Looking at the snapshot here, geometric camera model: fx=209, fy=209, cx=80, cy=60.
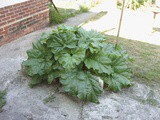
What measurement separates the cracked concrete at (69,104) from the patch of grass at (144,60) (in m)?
0.21

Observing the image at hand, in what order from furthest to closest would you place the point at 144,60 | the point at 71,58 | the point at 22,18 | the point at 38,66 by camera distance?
1. the point at 22,18
2. the point at 144,60
3. the point at 38,66
4. the point at 71,58

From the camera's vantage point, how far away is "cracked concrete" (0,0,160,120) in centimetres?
224

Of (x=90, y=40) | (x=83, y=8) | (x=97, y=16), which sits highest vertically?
(x=90, y=40)

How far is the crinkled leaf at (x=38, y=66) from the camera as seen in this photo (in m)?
2.57

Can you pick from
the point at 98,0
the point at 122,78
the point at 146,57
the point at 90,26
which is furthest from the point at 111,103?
the point at 98,0

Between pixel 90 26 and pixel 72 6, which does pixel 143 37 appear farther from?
pixel 72 6

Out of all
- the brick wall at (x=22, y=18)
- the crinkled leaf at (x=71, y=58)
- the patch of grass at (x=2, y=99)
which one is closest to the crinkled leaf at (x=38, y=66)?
the crinkled leaf at (x=71, y=58)

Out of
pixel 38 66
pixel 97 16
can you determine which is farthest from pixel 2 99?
pixel 97 16

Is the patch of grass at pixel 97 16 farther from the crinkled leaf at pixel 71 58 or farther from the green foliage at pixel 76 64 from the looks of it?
the crinkled leaf at pixel 71 58

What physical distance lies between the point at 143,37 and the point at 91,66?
275cm

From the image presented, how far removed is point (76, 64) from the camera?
245 cm

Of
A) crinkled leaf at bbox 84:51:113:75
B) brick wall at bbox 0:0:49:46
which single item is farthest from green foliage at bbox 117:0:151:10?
crinkled leaf at bbox 84:51:113:75

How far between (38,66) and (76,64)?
0.50 m

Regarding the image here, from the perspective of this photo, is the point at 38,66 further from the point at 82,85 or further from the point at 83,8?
the point at 83,8
